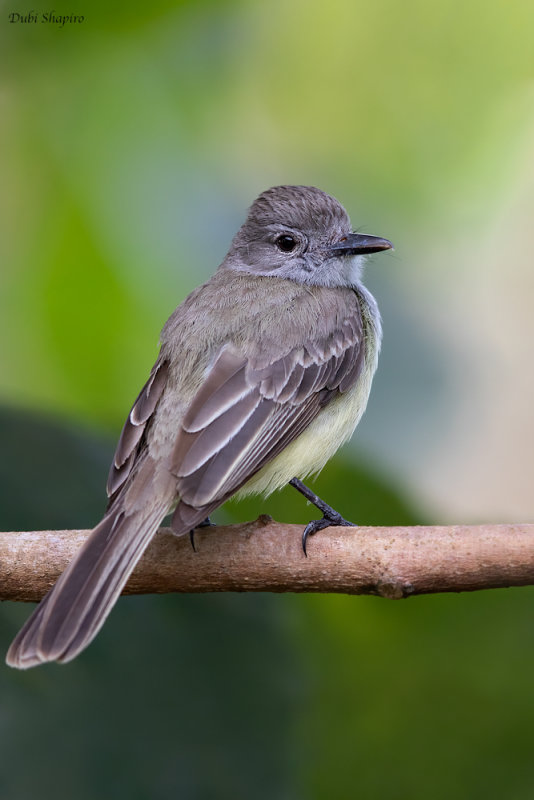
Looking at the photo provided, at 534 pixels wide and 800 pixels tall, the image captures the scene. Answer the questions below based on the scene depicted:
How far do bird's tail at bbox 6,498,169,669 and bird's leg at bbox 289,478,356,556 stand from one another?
35 cm

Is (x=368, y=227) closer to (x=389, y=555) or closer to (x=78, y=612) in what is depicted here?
(x=389, y=555)

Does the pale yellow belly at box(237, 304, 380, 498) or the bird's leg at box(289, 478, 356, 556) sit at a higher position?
the pale yellow belly at box(237, 304, 380, 498)

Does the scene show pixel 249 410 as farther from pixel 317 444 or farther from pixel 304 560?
pixel 304 560

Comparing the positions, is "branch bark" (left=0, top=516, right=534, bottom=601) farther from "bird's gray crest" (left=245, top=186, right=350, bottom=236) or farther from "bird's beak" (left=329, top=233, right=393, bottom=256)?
"bird's gray crest" (left=245, top=186, right=350, bottom=236)

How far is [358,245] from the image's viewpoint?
313 cm

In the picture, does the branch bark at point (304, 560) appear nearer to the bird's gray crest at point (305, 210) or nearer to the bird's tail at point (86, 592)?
the bird's tail at point (86, 592)

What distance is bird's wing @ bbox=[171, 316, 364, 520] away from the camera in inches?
93.0

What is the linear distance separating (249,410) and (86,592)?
0.71m

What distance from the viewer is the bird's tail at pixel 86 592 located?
1945 mm

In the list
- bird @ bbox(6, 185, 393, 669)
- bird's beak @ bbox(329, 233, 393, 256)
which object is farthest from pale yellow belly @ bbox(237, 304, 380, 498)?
bird's beak @ bbox(329, 233, 393, 256)

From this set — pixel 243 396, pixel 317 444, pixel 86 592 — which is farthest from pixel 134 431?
pixel 86 592

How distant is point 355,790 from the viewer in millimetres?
2582

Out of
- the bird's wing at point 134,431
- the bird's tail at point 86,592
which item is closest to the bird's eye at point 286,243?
the bird's wing at point 134,431

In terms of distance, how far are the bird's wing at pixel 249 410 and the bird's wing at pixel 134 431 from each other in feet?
0.53
